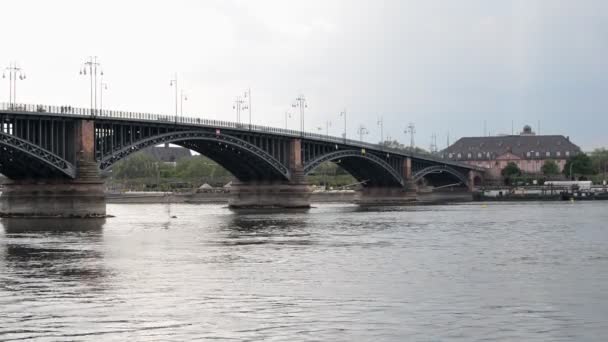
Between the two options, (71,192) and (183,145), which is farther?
(183,145)

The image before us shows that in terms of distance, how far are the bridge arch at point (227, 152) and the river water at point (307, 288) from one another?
4306 centimetres

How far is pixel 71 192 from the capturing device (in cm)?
10375

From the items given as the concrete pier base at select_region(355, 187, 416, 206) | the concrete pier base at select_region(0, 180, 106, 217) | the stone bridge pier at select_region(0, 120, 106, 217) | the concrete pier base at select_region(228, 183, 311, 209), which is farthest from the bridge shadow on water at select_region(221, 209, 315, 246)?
the concrete pier base at select_region(355, 187, 416, 206)

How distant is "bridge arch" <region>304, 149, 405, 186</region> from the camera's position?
525 feet

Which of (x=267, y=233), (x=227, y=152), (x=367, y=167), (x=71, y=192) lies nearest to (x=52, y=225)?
(x=71, y=192)

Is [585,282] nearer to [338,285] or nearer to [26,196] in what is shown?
[338,285]

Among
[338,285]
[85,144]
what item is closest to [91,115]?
[85,144]

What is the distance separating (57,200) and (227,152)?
37400 mm

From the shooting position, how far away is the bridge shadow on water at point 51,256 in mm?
41594

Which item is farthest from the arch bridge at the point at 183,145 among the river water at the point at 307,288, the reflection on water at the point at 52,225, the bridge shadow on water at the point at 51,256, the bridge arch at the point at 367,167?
the river water at the point at 307,288

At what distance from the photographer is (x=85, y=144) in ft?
347

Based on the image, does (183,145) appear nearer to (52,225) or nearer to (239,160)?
(239,160)

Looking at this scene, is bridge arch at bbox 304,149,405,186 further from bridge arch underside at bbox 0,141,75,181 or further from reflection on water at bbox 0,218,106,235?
reflection on water at bbox 0,218,106,235

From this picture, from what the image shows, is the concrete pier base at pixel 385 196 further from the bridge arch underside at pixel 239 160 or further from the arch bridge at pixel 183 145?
the bridge arch underside at pixel 239 160
